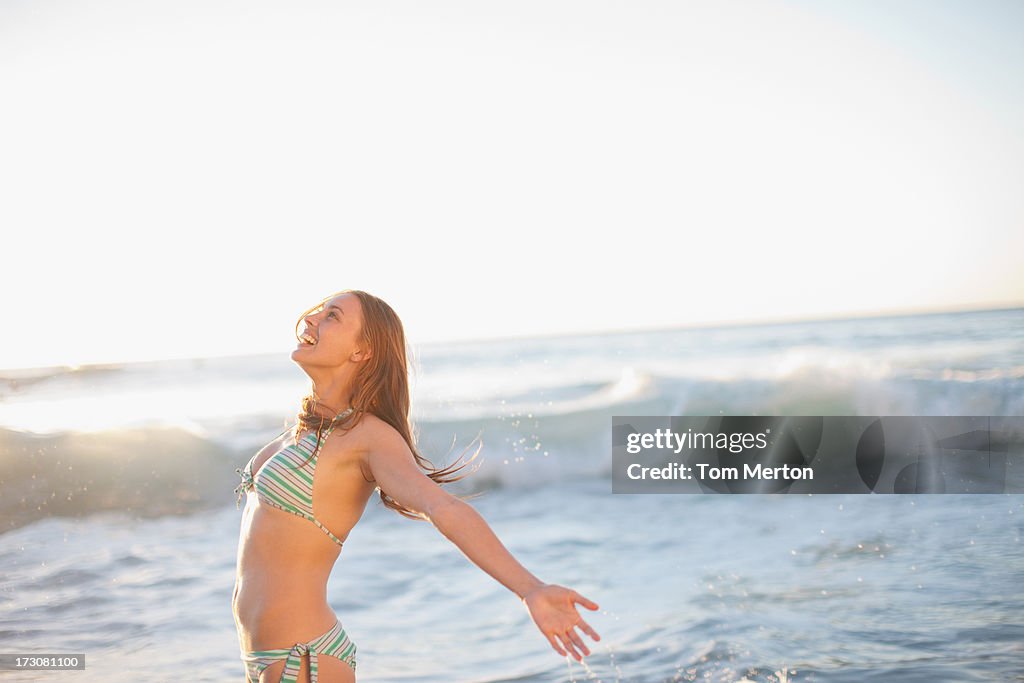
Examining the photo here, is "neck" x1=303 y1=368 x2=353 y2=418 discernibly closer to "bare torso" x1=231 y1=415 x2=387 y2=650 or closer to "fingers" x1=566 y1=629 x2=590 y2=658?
"bare torso" x1=231 y1=415 x2=387 y2=650

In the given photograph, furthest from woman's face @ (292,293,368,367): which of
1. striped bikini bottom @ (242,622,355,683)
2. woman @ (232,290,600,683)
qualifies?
striped bikini bottom @ (242,622,355,683)

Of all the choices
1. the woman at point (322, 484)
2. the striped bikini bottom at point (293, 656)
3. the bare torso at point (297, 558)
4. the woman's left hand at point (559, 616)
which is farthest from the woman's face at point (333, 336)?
the woman's left hand at point (559, 616)

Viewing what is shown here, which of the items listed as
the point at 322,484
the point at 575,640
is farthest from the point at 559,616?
the point at 322,484

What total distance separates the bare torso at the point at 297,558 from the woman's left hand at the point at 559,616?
22.7 inches

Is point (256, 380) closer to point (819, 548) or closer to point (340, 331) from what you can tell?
point (819, 548)

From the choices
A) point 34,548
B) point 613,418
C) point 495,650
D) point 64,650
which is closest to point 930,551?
point 495,650

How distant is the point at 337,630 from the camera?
2.30m

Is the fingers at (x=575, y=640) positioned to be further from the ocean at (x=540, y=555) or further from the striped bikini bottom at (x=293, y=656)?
the ocean at (x=540, y=555)

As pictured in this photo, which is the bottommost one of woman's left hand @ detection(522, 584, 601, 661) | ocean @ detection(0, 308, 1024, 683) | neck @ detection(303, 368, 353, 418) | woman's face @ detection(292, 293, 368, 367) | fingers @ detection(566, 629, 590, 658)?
ocean @ detection(0, 308, 1024, 683)

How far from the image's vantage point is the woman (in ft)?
7.19

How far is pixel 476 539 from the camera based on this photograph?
1.92 meters

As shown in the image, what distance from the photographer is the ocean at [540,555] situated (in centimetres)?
485

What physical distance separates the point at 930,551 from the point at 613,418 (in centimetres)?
819

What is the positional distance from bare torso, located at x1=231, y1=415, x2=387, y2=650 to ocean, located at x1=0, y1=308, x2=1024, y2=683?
330mm
